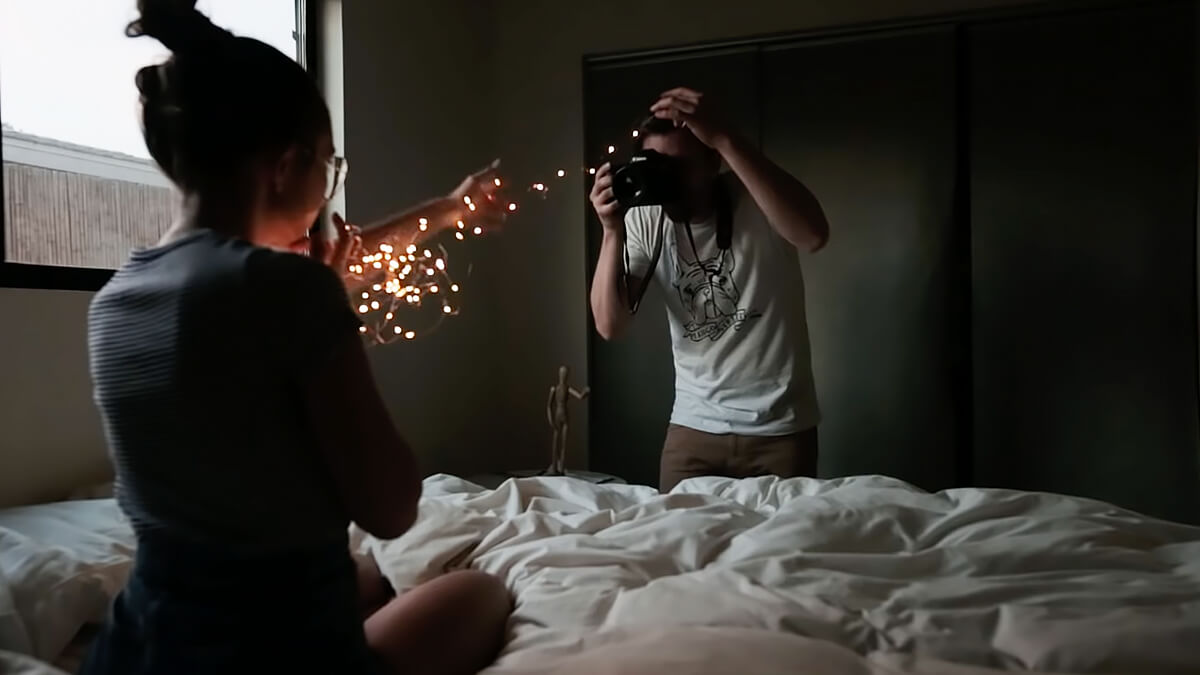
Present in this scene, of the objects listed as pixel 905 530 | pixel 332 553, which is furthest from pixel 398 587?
pixel 905 530

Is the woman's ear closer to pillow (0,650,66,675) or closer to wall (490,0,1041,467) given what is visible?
pillow (0,650,66,675)

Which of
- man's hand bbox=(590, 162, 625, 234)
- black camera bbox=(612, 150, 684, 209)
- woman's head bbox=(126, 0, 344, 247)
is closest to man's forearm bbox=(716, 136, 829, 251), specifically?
black camera bbox=(612, 150, 684, 209)

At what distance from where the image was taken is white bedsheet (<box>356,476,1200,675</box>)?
84cm

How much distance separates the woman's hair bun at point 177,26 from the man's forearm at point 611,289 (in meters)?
1.14

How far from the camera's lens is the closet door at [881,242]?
100.0 inches

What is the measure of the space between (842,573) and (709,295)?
83 centimetres

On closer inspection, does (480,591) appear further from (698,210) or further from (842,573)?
(698,210)

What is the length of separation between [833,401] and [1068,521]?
1.47 m

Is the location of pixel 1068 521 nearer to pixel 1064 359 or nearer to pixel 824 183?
pixel 1064 359

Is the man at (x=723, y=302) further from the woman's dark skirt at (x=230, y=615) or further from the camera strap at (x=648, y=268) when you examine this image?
the woman's dark skirt at (x=230, y=615)

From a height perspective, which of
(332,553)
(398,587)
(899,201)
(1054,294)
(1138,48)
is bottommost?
(398,587)

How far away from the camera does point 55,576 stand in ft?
3.52

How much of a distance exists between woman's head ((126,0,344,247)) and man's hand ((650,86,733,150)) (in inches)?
42.0

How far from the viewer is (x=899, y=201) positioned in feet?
8.43
